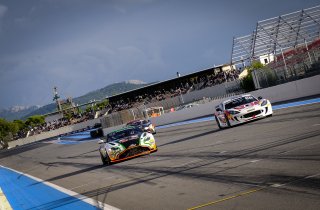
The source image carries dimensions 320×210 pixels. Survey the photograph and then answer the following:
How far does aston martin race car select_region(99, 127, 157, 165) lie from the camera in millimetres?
16531

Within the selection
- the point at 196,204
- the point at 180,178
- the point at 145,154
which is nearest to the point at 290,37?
the point at 145,154

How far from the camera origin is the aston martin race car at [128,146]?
16531 millimetres

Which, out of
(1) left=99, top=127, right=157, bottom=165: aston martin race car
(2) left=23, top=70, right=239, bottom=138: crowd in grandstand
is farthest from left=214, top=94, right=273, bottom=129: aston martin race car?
(2) left=23, top=70, right=239, bottom=138: crowd in grandstand

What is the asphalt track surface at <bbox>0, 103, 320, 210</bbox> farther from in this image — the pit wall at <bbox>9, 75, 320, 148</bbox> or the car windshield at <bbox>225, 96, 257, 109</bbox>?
the pit wall at <bbox>9, 75, 320, 148</bbox>

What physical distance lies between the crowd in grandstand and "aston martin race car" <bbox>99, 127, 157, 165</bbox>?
27.7 metres

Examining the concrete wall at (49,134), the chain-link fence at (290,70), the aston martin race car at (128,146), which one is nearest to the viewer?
the aston martin race car at (128,146)

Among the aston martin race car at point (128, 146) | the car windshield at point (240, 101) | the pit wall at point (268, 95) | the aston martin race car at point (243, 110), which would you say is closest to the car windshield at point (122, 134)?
the aston martin race car at point (128, 146)

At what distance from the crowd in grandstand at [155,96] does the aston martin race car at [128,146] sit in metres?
27.7

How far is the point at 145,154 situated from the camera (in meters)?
17.2

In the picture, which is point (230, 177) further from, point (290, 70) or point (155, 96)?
point (155, 96)

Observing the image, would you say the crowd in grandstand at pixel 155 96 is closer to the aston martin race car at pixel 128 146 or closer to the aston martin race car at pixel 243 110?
the aston martin race car at pixel 243 110

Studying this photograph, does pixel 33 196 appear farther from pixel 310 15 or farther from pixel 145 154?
pixel 310 15

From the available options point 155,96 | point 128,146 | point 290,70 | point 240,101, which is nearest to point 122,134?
point 128,146

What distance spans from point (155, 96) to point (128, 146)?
163 ft
